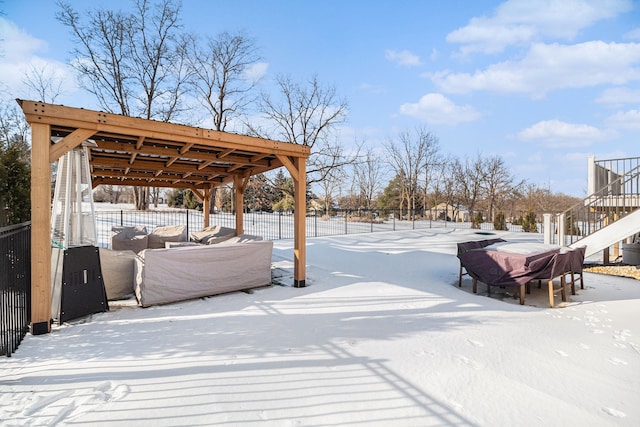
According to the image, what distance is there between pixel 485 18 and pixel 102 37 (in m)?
18.1

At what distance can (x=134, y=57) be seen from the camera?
57.0ft

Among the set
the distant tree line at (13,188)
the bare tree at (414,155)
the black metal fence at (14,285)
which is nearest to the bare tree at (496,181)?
the bare tree at (414,155)

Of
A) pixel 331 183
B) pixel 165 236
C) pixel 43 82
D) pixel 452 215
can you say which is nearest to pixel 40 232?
pixel 165 236

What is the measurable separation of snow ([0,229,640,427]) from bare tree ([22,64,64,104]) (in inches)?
665

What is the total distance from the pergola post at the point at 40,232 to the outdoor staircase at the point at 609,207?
30.0ft

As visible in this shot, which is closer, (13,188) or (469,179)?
(13,188)

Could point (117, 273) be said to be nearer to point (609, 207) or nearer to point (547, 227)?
point (547, 227)

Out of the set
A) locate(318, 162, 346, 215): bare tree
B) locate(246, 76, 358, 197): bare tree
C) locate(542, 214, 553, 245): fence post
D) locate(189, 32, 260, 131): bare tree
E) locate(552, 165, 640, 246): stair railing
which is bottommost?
locate(542, 214, 553, 245): fence post

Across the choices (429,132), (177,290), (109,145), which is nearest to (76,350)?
(177,290)

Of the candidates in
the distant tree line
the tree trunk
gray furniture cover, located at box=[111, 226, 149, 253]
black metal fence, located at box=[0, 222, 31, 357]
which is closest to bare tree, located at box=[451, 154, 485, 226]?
gray furniture cover, located at box=[111, 226, 149, 253]

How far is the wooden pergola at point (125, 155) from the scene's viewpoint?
347 cm

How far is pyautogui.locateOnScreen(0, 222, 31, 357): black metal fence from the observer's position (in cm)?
293

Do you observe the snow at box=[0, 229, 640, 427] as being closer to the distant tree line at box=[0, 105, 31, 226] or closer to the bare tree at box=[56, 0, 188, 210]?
the distant tree line at box=[0, 105, 31, 226]

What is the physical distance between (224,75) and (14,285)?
727 inches
